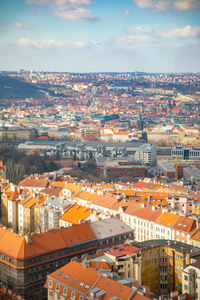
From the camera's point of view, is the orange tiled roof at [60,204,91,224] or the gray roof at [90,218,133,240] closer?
the gray roof at [90,218,133,240]

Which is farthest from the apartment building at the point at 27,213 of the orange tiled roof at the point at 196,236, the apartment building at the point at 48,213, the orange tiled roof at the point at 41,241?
the orange tiled roof at the point at 196,236

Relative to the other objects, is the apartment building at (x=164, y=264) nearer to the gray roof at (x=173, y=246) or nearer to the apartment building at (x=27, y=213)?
the gray roof at (x=173, y=246)

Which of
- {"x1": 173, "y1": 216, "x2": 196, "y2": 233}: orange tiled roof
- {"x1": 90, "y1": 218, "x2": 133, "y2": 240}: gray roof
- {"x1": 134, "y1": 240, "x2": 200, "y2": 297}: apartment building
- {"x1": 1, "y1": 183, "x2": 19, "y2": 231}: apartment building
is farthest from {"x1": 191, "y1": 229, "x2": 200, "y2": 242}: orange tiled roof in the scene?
{"x1": 1, "y1": 183, "x2": 19, "y2": 231}: apartment building

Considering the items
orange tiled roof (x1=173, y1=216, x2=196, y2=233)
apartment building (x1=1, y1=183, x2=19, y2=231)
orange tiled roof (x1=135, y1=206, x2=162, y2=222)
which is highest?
orange tiled roof (x1=173, y1=216, x2=196, y2=233)

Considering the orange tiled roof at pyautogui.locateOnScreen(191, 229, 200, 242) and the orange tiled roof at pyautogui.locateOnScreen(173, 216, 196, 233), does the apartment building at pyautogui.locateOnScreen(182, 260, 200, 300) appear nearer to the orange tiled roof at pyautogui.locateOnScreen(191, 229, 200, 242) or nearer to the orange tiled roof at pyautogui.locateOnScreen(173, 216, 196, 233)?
the orange tiled roof at pyautogui.locateOnScreen(191, 229, 200, 242)

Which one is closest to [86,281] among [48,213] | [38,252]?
[38,252]

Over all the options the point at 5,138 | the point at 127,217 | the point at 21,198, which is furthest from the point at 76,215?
the point at 5,138
